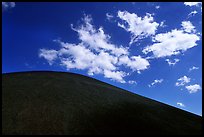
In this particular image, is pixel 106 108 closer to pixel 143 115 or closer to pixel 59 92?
pixel 143 115

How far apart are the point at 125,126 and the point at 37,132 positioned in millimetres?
7092

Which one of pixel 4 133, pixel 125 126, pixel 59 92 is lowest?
pixel 4 133

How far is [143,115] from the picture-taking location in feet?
75.0

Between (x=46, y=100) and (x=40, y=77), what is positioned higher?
(x=40, y=77)

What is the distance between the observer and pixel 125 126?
64.7ft

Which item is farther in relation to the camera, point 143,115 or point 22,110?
point 143,115

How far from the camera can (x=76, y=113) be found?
20516 millimetres

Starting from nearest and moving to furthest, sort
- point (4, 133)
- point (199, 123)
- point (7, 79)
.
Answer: point (4, 133) < point (199, 123) < point (7, 79)

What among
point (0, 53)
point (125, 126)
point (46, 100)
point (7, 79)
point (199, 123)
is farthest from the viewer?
point (7, 79)

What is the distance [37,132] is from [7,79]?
13.8 metres

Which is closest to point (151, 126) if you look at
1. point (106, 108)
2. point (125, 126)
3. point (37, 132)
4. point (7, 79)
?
point (125, 126)

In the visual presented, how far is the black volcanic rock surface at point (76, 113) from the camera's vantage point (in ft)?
60.0

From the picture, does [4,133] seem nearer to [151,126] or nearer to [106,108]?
[106,108]

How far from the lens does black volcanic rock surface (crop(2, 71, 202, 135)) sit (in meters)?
18.3
